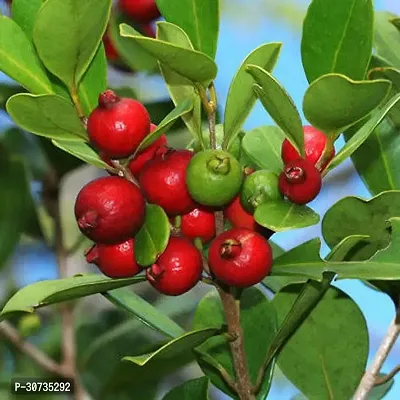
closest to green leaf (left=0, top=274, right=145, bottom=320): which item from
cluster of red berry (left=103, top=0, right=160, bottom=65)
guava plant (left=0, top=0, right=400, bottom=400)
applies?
guava plant (left=0, top=0, right=400, bottom=400)

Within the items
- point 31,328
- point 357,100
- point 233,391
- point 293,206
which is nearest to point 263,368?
point 233,391

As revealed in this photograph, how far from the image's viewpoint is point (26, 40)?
2.70 feet

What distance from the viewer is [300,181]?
781 millimetres

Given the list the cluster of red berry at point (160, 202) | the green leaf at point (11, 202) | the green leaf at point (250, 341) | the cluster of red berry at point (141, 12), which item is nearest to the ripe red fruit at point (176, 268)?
the cluster of red berry at point (160, 202)

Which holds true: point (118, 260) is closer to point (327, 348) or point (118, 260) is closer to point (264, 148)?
point (264, 148)

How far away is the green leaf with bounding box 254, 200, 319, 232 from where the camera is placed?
76 cm

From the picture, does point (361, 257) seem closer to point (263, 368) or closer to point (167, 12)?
point (263, 368)

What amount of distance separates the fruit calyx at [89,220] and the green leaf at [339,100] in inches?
7.6

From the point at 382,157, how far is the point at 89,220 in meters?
0.39

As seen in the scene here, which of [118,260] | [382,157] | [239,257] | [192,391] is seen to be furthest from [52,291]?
[382,157]

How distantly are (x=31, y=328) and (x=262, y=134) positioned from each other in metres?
0.79

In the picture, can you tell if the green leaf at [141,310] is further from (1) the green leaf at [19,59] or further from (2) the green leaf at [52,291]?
(1) the green leaf at [19,59]

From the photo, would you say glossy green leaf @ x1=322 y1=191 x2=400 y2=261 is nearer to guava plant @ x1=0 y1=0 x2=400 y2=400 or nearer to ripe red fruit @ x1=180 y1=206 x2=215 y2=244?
guava plant @ x1=0 y1=0 x2=400 y2=400

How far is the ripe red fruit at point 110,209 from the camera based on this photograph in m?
0.75
